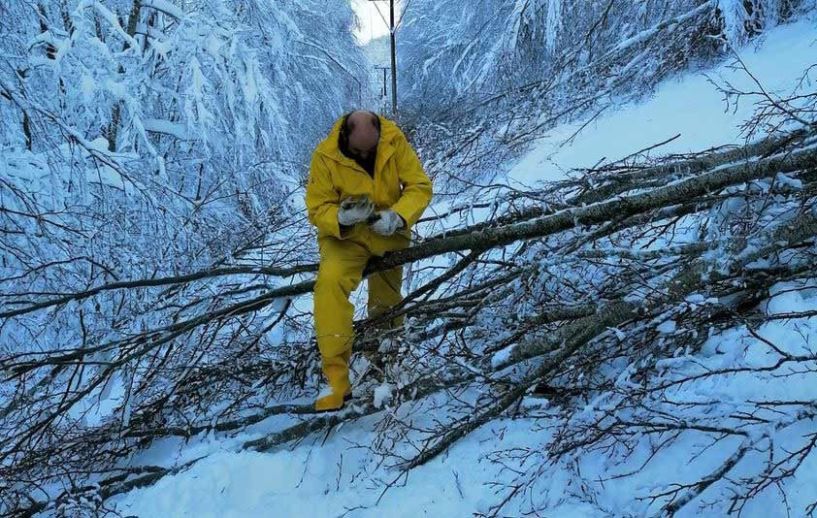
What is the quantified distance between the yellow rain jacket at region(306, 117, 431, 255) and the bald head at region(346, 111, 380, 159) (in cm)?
4

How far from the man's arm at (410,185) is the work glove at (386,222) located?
0.04 m

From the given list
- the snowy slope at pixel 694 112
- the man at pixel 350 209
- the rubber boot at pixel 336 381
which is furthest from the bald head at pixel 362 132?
the snowy slope at pixel 694 112

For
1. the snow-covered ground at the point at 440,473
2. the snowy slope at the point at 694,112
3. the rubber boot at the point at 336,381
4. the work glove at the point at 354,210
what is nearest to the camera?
the snow-covered ground at the point at 440,473

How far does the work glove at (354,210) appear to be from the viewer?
8.93ft

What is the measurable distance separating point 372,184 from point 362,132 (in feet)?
0.79

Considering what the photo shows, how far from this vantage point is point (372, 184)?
2934 mm

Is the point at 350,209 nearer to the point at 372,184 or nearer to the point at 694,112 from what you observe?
the point at 372,184

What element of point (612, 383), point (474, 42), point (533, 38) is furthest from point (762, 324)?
point (474, 42)

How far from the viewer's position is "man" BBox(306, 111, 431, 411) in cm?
279

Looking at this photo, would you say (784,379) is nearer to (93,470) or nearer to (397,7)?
(93,470)

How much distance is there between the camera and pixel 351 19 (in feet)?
58.6

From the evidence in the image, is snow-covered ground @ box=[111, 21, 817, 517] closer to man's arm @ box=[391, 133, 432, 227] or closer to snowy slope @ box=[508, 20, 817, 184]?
man's arm @ box=[391, 133, 432, 227]

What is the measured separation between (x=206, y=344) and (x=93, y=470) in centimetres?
80

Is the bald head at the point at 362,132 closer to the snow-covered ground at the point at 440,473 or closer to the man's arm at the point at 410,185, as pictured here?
the man's arm at the point at 410,185
